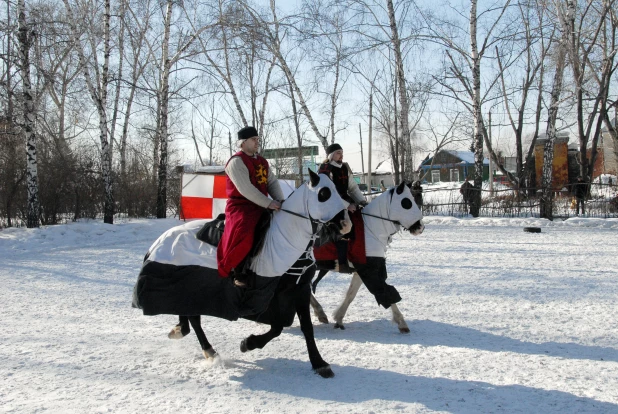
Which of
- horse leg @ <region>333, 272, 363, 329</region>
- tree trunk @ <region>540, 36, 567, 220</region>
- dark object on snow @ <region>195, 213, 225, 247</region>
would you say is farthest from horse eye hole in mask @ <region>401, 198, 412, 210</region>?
tree trunk @ <region>540, 36, 567, 220</region>

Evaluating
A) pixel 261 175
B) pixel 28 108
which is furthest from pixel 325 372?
pixel 28 108

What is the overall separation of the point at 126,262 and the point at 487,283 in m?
6.87

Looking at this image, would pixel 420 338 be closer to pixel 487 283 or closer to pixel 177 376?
pixel 177 376

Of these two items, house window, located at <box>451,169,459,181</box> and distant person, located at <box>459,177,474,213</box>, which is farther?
house window, located at <box>451,169,459,181</box>

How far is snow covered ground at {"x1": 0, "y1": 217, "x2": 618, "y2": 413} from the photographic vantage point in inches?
143

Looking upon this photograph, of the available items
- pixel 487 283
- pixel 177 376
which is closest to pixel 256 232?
pixel 177 376

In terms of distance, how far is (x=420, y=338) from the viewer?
5.16m

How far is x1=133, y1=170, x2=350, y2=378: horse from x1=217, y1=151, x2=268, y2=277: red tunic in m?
0.13

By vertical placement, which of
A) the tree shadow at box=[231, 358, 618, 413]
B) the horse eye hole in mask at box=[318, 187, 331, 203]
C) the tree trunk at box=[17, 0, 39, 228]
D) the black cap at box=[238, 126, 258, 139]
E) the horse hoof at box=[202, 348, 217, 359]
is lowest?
the tree shadow at box=[231, 358, 618, 413]

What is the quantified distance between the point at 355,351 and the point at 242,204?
1.74m

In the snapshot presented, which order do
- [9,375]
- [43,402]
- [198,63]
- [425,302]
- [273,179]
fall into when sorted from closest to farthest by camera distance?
[43,402], [9,375], [273,179], [425,302], [198,63]

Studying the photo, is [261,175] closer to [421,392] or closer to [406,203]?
[406,203]

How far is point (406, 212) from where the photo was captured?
5457 millimetres

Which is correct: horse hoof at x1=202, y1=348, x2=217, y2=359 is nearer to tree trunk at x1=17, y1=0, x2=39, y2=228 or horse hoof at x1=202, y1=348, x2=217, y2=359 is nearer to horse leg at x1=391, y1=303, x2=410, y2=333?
horse leg at x1=391, y1=303, x2=410, y2=333
